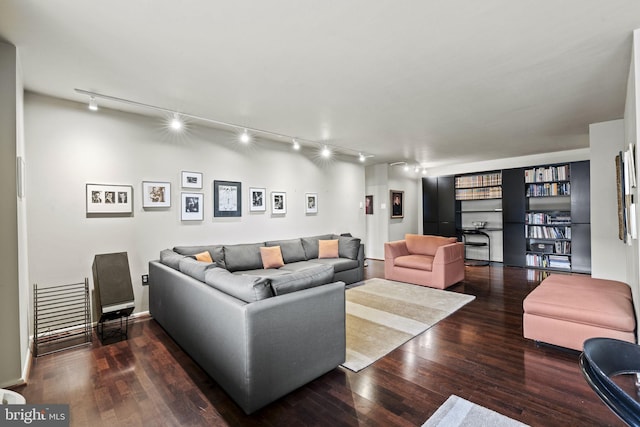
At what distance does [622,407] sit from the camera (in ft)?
2.68

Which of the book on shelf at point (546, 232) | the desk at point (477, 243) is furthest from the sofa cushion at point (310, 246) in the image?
the book on shelf at point (546, 232)

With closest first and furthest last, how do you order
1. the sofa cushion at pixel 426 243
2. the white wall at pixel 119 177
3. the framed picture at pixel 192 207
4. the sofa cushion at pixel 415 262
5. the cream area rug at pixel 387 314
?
the cream area rug at pixel 387 314 → the white wall at pixel 119 177 → the framed picture at pixel 192 207 → the sofa cushion at pixel 415 262 → the sofa cushion at pixel 426 243

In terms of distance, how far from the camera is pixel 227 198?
15.1 feet

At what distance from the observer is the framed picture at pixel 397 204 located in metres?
7.75

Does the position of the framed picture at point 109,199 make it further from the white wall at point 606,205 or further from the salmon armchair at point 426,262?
the white wall at point 606,205

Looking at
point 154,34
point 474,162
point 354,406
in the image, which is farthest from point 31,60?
point 474,162

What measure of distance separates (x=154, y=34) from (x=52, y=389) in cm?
275

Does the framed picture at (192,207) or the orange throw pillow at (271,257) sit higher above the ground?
the framed picture at (192,207)

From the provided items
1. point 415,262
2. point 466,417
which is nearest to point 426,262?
point 415,262

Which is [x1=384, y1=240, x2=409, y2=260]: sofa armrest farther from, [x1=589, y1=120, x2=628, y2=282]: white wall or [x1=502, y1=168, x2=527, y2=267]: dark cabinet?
[x1=502, y1=168, x2=527, y2=267]: dark cabinet

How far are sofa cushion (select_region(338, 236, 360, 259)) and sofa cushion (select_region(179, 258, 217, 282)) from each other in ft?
9.71

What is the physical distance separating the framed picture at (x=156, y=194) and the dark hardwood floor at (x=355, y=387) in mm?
1661

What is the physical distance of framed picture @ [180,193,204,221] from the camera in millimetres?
4117

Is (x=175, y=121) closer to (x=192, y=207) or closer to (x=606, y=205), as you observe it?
(x=192, y=207)
